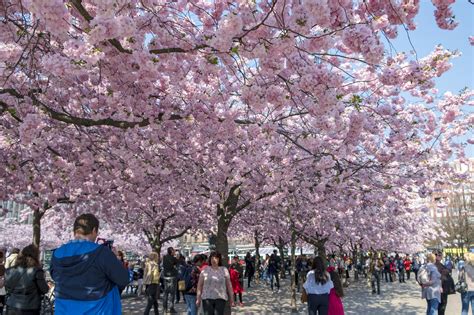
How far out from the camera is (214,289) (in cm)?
697

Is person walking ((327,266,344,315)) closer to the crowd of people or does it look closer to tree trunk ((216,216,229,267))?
the crowd of people

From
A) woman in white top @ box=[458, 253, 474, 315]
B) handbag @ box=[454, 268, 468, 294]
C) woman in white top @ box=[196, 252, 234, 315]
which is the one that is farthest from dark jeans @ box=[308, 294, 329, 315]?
handbag @ box=[454, 268, 468, 294]

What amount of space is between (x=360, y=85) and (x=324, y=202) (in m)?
4.61

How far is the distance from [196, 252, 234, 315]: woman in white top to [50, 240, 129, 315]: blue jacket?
3578mm

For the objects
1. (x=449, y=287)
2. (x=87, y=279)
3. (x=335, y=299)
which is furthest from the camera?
(x=449, y=287)

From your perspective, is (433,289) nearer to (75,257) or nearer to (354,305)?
(354,305)

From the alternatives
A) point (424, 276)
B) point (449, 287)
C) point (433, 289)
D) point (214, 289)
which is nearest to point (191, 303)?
point (214, 289)

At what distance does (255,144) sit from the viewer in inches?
403

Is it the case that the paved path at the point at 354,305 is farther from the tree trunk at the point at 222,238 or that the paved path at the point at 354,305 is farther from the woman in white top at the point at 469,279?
the woman in white top at the point at 469,279

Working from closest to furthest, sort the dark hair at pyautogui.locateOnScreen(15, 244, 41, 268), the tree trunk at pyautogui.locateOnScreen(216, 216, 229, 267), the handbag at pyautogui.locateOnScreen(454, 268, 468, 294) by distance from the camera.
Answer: the dark hair at pyautogui.locateOnScreen(15, 244, 41, 268) < the handbag at pyautogui.locateOnScreen(454, 268, 468, 294) < the tree trunk at pyautogui.locateOnScreen(216, 216, 229, 267)

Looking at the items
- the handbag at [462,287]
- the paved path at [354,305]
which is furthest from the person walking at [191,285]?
the handbag at [462,287]

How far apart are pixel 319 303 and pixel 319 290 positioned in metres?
0.20

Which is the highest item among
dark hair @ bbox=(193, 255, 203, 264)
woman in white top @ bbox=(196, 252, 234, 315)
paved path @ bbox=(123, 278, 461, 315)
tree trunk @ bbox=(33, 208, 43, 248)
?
tree trunk @ bbox=(33, 208, 43, 248)

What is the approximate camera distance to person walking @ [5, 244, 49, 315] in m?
5.39
